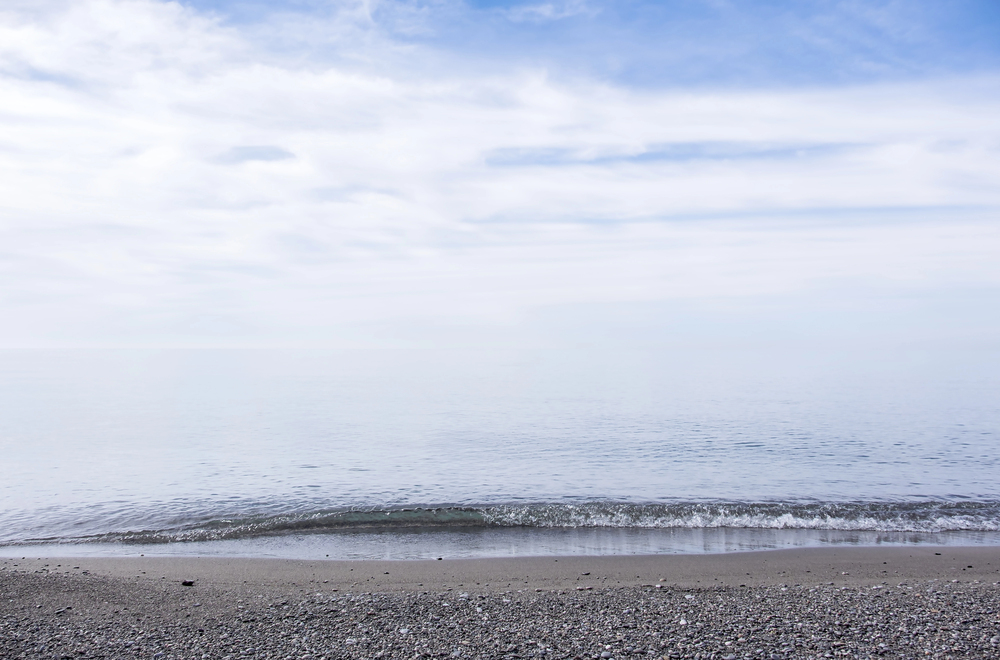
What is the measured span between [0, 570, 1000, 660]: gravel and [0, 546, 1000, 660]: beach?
0.03 metres

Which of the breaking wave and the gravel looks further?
the breaking wave

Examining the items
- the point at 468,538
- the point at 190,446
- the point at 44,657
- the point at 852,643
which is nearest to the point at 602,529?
the point at 468,538

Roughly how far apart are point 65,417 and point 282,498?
111ft

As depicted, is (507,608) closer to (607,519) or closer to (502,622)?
(502,622)

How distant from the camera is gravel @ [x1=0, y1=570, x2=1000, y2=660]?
8.74 meters

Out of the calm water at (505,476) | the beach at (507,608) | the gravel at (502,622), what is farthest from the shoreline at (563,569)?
the calm water at (505,476)

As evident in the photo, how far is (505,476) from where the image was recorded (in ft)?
79.8

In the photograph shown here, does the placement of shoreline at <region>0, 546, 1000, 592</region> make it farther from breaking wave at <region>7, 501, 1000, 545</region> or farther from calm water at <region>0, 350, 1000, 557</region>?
→ breaking wave at <region>7, 501, 1000, 545</region>

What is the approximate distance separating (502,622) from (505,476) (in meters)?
14.5

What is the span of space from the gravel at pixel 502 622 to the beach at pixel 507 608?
0.11 feet

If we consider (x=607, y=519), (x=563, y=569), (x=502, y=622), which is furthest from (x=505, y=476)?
(x=502, y=622)

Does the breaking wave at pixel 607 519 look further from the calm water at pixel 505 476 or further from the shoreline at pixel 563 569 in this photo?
the shoreline at pixel 563 569

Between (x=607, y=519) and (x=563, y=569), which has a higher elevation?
(x=607, y=519)

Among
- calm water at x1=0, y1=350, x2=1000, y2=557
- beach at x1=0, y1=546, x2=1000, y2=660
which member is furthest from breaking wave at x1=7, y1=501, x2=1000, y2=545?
beach at x1=0, y1=546, x2=1000, y2=660
